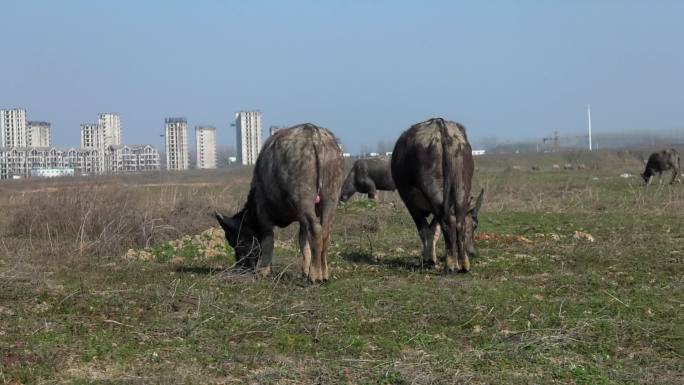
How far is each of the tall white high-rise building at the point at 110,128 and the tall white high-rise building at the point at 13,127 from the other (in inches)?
475

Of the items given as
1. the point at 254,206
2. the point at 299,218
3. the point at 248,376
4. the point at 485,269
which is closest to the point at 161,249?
the point at 254,206

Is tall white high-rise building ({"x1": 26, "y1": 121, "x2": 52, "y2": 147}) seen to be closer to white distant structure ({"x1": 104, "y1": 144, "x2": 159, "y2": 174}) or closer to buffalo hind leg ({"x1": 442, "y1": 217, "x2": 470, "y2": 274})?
white distant structure ({"x1": 104, "y1": 144, "x2": 159, "y2": 174})

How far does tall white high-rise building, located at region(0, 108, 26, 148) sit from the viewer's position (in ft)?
403

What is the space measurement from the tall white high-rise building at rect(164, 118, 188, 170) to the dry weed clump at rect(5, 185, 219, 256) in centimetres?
11170

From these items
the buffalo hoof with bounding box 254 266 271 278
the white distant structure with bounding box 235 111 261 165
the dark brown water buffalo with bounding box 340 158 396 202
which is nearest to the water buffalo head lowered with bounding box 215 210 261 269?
the buffalo hoof with bounding box 254 266 271 278

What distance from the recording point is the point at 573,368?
6309 millimetres

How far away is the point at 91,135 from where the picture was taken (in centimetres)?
12750

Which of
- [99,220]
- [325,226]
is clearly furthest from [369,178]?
[325,226]

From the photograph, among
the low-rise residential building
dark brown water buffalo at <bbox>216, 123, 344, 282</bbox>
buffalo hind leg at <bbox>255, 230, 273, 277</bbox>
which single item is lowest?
buffalo hind leg at <bbox>255, 230, 273, 277</bbox>

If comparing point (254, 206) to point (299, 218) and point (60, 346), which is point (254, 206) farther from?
Answer: point (60, 346)

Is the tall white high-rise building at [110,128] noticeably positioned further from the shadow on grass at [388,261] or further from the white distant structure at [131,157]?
the shadow on grass at [388,261]

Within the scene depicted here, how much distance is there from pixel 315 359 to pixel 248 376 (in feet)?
2.21

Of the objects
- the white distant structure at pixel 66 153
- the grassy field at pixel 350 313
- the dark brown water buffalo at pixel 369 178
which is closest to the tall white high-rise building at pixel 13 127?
the white distant structure at pixel 66 153

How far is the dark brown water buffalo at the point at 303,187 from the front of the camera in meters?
10.3
